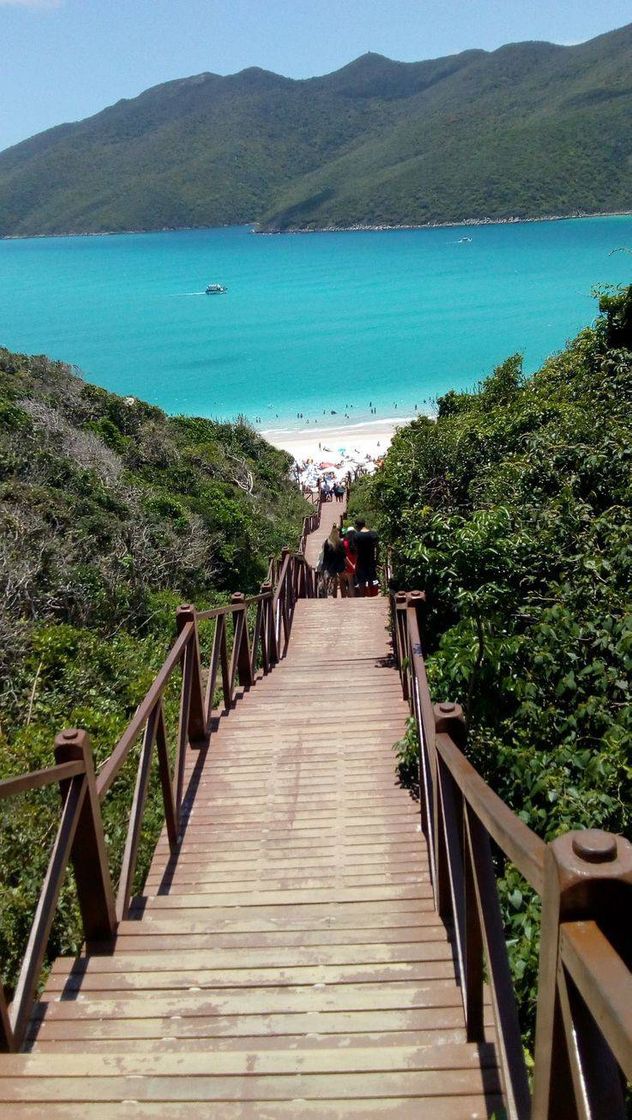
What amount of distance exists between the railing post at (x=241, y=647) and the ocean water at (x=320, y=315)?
3890cm

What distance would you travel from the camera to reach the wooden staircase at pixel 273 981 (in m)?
2.28

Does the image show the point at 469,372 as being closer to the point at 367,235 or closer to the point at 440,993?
the point at 440,993

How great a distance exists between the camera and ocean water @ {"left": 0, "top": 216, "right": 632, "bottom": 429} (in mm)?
56656

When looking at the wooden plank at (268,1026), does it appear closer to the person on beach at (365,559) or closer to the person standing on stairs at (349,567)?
the person on beach at (365,559)

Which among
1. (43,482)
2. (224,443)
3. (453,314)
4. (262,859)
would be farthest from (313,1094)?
(453,314)

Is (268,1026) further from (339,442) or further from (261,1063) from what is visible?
(339,442)

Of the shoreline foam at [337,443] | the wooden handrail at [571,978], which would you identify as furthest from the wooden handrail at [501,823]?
the shoreline foam at [337,443]

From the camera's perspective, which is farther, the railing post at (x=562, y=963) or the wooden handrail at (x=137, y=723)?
the wooden handrail at (x=137, y=723)

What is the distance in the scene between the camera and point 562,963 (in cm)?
126

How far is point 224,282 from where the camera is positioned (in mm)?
126125

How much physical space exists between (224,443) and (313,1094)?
87.2 ft

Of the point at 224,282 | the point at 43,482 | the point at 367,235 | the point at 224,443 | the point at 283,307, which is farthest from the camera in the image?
the point at 367,235

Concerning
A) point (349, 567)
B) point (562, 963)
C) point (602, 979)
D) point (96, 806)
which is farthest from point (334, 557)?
point (602, 979)

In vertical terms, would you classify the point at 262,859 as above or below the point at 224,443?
below
